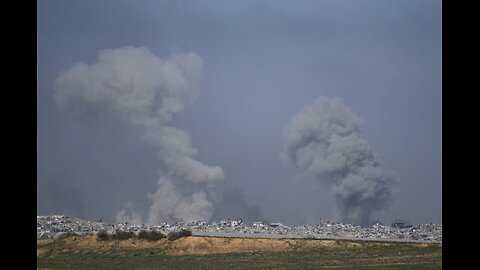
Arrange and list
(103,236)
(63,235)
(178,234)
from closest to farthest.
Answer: (178,234), (63,235), (103,236)

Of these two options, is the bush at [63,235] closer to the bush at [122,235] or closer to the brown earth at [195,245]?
the brown earth at [195,245]

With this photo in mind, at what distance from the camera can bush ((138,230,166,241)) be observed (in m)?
52.6

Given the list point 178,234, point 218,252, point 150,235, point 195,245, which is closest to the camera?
point 218,252

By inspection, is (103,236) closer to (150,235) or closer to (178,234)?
(150,235)

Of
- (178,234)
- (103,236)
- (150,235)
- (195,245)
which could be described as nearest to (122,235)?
(103,236)

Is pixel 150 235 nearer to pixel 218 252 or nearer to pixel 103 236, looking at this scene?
pixel 103 236

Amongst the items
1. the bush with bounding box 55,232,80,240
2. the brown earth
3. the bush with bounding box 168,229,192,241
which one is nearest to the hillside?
the brown earth

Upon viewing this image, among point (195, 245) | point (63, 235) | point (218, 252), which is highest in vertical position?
point (63, 235)

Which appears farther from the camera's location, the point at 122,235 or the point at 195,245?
the point at 122,235

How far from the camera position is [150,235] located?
5322 centimetres

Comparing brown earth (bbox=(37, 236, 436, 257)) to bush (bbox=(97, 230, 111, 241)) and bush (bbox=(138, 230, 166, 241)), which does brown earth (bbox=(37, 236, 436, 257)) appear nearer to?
bush (bbox=(97, 230, 111, 241))

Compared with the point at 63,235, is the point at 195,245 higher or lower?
lower
